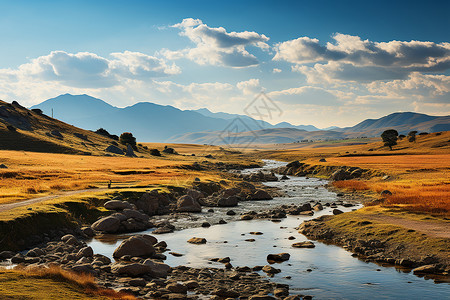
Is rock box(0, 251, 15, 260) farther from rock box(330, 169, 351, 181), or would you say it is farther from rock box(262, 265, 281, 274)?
rock box(330, 169, 351, 181)

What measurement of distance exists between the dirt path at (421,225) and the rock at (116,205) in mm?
27321

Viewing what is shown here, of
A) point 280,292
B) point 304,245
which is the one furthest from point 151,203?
point 280,292

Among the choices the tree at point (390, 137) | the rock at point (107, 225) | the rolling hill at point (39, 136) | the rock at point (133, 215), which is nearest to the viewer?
the rock at point (107, 225)

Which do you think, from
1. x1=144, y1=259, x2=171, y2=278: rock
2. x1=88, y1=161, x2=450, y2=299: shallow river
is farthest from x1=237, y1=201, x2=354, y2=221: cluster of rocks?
x1=144, y1=259, x2=171, y2=278: rock

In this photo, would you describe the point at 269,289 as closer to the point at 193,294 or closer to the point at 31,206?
the point at 193,294

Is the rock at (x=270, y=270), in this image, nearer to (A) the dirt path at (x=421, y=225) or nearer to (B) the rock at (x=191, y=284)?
(B) the rock at (x=191, y=284)

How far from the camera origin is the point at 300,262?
86.2 ft

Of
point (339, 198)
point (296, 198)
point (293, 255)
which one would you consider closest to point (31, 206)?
point (293, 255)

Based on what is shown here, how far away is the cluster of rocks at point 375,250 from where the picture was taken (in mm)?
23703

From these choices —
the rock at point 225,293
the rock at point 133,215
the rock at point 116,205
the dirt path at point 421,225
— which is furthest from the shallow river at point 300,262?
the rock at point 116,205

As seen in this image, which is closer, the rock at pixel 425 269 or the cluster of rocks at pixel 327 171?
the rock at pixel 425 269

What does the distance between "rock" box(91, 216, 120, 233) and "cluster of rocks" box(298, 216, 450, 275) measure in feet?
62.7

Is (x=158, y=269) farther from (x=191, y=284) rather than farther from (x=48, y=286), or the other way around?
(x=48, y=286)

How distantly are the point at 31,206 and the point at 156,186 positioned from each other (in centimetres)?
2413
